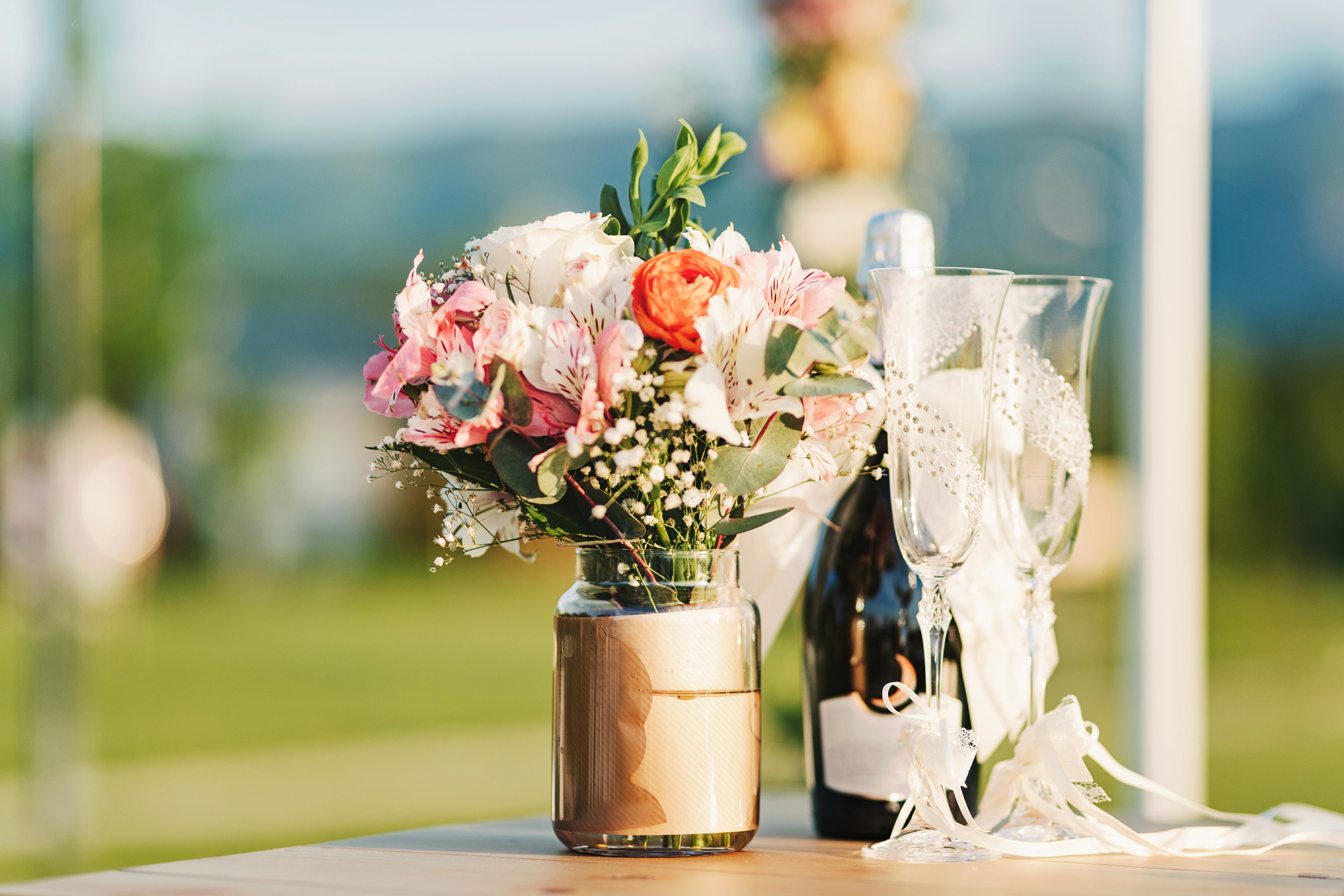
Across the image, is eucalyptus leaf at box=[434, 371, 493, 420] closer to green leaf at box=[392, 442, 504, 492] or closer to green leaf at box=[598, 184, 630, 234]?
green leaf at box=[392, 442, 504, 492]

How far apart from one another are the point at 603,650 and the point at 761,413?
0.23 m

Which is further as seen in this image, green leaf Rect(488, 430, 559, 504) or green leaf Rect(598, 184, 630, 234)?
green leaf Rect(598, 184, 630, 234)

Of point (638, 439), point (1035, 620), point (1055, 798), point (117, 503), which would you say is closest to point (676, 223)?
point (638, 439)

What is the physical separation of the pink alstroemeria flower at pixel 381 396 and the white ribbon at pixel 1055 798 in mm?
449

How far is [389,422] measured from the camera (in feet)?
40.1

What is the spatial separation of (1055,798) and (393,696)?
32.1 ft

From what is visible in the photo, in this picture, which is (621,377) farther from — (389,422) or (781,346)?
(389,422)

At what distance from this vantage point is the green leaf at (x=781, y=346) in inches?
40.9

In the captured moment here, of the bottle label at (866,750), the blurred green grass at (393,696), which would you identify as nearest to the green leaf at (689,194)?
the bottle label at (866,750)

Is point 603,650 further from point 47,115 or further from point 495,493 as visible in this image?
point 47,115

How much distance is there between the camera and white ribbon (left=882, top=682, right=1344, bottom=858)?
1.11m

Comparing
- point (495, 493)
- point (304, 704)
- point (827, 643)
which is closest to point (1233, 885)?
point (827, 643)

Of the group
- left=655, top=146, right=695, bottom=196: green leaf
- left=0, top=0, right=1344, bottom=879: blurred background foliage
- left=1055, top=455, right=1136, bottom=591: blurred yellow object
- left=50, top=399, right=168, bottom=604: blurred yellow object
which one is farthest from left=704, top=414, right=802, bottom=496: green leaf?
left=50, top=399, right=168, bottom=604: blurred yellow object

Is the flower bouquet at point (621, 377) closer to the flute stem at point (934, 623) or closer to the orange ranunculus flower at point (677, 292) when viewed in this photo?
the orange ranunculus flower at point (677, 292)
